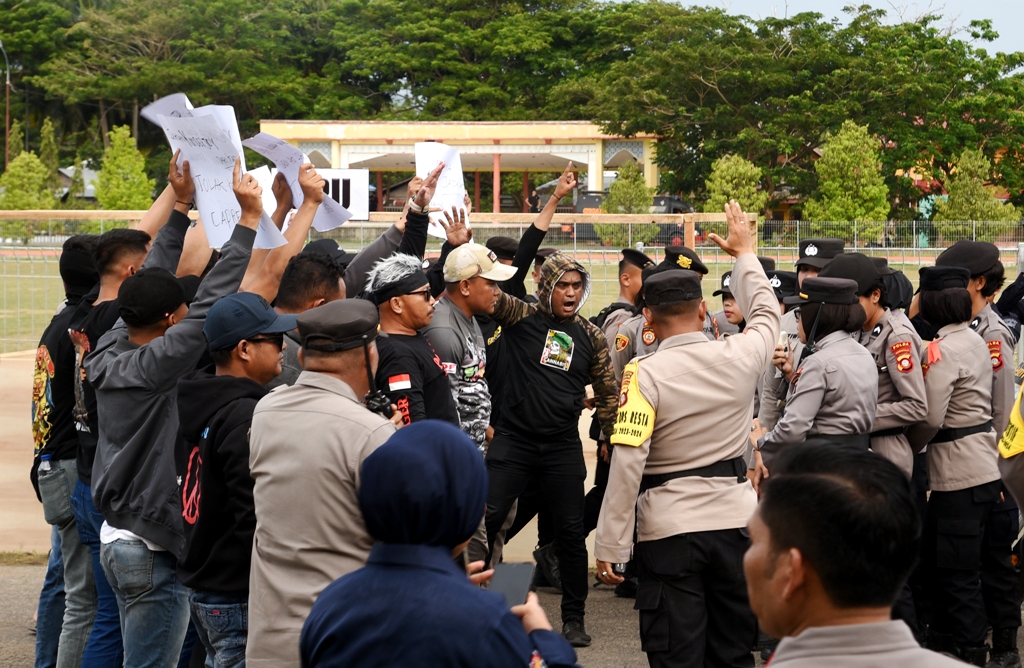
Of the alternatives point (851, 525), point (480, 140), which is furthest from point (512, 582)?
point (480, 140)

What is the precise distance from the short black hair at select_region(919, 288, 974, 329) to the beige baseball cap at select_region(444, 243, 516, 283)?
89.5 inches

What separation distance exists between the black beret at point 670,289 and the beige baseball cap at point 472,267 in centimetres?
131

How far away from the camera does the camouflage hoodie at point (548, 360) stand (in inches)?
224

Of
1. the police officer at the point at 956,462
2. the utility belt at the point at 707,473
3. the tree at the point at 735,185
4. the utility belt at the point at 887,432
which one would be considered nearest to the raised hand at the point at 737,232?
the utility belt at the point at 707,473

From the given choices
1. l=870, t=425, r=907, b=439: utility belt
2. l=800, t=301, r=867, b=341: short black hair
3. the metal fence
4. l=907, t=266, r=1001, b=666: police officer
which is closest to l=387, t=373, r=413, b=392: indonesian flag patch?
l=800, t=301, r=867, b=341: short black hair

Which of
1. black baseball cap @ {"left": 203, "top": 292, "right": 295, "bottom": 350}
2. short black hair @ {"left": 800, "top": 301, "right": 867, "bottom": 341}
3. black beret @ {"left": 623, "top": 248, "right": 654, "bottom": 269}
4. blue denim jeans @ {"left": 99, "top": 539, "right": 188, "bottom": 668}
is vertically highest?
black beret @ {"left": 623, "top": 248, "right": 654, "bottom": 269}

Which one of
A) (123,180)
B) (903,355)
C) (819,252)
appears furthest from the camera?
(123,180)

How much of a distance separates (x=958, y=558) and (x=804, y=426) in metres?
1.26

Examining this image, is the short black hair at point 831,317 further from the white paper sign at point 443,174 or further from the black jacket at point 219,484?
A: the black jacket at point 219,484

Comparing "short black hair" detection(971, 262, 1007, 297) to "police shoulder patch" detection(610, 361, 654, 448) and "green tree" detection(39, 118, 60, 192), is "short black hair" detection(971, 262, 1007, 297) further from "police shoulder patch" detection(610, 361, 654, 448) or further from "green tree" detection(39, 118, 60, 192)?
"green tree" detection(39, 118, 60, 192)

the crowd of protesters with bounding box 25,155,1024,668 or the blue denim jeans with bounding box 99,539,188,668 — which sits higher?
the crowd of protesters with bounding box 25,155,1024,668

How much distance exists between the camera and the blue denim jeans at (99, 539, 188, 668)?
149 inches

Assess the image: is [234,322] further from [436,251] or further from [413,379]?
[436,251]

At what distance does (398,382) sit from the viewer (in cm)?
420
